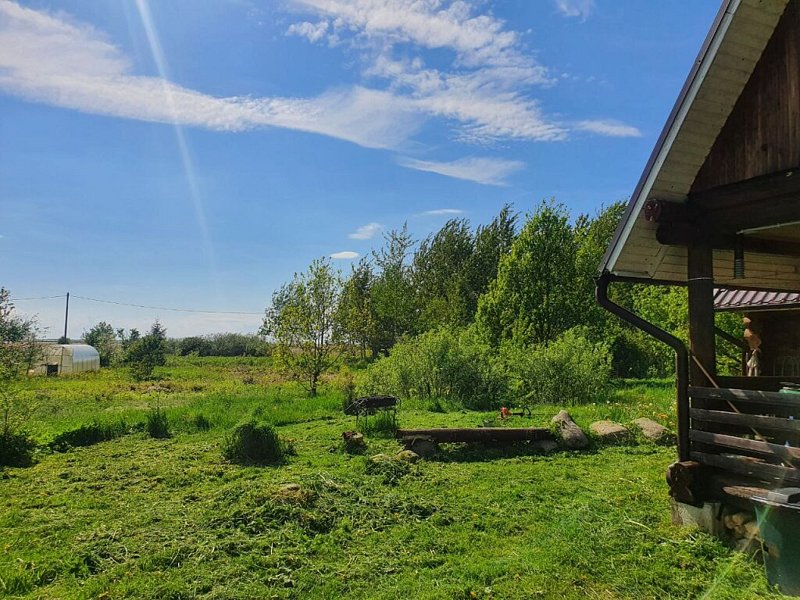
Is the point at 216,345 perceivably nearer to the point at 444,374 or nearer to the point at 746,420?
the point at 444,374

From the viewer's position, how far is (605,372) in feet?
53.6

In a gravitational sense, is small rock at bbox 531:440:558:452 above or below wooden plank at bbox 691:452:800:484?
below

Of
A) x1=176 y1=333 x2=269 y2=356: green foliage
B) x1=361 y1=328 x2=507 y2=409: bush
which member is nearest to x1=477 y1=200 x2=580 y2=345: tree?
x1=361 y1=328 x2=507 y2=409: bush

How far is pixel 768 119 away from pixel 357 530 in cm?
545

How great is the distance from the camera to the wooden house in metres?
4.39

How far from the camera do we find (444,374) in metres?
16.6

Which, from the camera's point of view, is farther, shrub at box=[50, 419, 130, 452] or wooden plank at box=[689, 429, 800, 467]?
shrub at box=[50, 419, 130, 452]

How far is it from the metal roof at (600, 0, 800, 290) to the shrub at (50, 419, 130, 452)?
10.4 metres

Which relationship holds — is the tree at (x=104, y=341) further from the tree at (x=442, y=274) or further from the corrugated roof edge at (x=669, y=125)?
the corrugated roof edge at (x=669, y=125)

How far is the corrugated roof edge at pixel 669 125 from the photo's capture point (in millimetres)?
4434

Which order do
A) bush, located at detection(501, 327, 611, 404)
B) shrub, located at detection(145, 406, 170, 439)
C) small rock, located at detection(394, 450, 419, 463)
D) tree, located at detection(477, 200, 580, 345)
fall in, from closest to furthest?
small rock, located at detection(394, 450, 419, 463)
shrub, located at detection(145, 406, 170, 439)
bush, located at detection(501, 327, 611, 404)
tree, located at detection(477, 200, 580, 345)

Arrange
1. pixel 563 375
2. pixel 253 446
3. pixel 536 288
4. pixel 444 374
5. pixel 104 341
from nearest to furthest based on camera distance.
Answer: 1. pixel 253 446
2. pixel 563 375
3. pixel 444 374
4. pixel 536 288
5. pixel 104 341

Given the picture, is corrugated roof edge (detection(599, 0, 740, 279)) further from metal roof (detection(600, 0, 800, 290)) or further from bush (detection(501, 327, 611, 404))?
bush (detection(501, 327, 611, 404))

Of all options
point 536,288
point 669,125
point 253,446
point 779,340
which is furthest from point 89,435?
point 536,288
